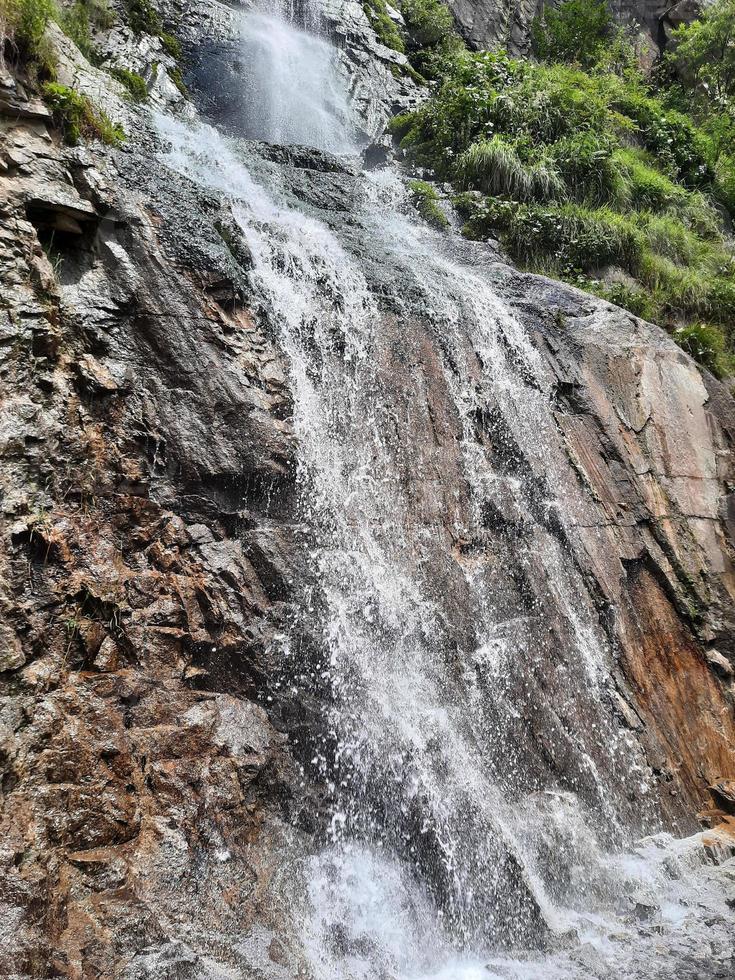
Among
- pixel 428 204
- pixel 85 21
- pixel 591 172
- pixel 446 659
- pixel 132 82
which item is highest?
pixel 591 172

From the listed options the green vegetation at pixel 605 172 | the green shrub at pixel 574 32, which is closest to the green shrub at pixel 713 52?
the green vegetation at pixel 605 172

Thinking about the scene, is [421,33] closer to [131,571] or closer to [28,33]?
[28,33]

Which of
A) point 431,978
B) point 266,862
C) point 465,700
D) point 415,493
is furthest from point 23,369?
point 431,978

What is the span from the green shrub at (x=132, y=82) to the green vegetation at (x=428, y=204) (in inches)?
161

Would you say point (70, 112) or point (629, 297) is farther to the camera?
point (629, 297)

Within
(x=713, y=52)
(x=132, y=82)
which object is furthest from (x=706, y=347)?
(x=713, y=52)

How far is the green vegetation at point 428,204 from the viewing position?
1058cm

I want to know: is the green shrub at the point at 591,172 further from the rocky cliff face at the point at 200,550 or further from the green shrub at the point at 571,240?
the rocky cliff face at the point at 200,550

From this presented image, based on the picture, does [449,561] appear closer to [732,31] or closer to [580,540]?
[580,540]

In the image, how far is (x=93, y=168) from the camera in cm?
627

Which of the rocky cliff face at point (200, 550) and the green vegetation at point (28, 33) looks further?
the green vegetation at point (28, 33)

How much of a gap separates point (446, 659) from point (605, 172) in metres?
9.51

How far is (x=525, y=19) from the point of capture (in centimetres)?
1828

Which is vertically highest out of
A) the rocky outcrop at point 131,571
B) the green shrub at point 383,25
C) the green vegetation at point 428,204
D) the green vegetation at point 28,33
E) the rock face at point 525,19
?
the rock face at point 525,19
